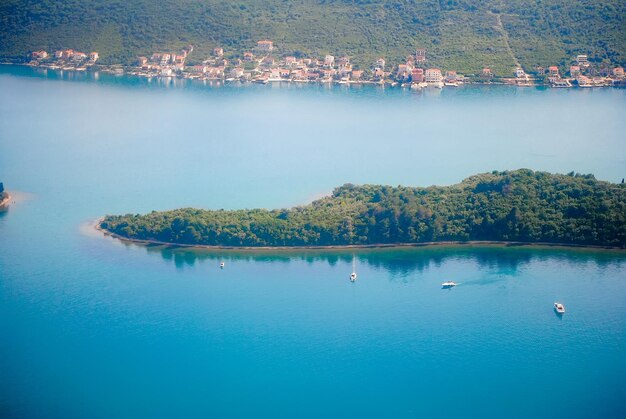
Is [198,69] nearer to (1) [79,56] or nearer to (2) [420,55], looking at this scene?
(1) [79,56]

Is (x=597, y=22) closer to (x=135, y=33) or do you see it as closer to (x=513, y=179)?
(x=513, y=179)

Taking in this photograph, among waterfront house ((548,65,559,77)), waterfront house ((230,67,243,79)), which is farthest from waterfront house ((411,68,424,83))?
waterfront house ((230,67,243,79))

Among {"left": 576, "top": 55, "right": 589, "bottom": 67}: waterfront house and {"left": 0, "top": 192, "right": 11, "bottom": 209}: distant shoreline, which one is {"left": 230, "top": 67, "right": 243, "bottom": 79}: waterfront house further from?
{"left": 0, "top": 192, "right": 11, "bottom": 209}: distant shoreline

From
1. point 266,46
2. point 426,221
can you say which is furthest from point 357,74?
point 426,221

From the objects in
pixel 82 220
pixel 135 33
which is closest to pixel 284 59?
pixel 135 33

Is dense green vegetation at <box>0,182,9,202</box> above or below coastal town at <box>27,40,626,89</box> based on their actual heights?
below
